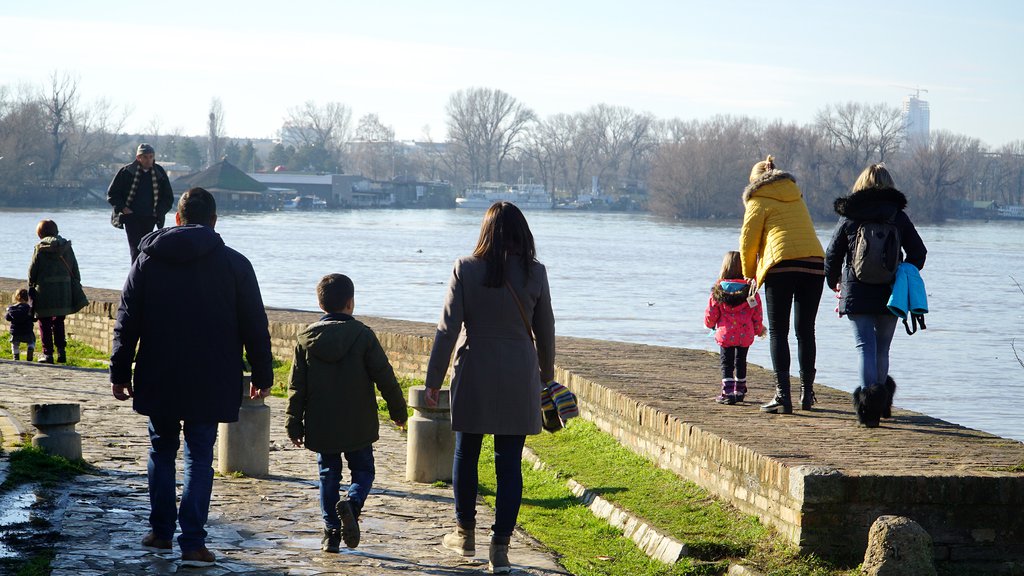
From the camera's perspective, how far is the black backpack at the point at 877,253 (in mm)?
6750

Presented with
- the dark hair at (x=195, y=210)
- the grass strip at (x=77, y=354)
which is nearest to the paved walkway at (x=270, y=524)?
the dark hair at (x=195, y=210)

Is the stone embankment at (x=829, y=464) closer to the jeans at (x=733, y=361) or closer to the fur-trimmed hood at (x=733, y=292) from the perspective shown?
the jeans at (x=733, y=361)

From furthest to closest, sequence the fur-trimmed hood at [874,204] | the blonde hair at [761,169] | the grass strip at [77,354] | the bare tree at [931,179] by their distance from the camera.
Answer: the bare tree at [931,179] < the grass strip at [77,354] < the blonde hair at [761,169] < the fur-trimmed hood at [874,204]

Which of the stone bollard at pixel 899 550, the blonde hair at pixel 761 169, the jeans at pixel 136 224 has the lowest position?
the stone bollard at pixel 899 550

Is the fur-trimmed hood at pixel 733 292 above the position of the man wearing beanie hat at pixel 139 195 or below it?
below

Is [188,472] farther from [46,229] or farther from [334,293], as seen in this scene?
[46,229]

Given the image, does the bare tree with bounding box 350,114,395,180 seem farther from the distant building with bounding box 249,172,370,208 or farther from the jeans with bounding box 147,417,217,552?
the jeans with bounding box 147,417,217,552

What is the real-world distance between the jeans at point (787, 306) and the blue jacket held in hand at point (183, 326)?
3279mm

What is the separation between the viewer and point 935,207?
97438 mm

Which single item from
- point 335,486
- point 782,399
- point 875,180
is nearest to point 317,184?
point 782,399

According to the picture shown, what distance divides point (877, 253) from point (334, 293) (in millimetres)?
3058

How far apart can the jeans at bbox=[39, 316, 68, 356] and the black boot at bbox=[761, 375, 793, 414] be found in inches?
304

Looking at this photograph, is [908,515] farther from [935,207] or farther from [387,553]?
[935,207]

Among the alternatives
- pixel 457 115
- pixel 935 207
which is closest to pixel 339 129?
pixel 457 115
